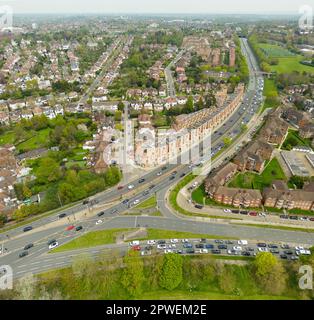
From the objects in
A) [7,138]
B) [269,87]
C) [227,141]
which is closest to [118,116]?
[7,138]

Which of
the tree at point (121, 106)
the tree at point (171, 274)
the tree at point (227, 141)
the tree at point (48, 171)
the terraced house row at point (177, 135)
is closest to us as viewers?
the tree at point (171, 274)

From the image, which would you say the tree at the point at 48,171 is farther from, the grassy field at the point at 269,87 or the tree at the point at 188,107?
the grassy field at the point at 269,87

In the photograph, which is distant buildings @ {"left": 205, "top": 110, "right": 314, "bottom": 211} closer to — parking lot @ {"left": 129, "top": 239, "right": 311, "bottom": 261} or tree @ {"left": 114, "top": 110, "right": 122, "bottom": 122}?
parking lot @ {"left": 129, "top": 239, "right": 311, "bottom": 261}

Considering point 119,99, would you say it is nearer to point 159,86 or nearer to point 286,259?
point 159,86

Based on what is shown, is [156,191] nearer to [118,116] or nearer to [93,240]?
[93,240]

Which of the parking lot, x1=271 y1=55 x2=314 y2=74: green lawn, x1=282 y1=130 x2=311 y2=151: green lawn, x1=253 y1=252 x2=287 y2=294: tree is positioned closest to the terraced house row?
x1=282 y1=130 x2=311 y2=151: green lawn

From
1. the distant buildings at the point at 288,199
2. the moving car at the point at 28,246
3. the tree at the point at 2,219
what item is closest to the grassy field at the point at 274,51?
the distant buildings at the point at 288,199

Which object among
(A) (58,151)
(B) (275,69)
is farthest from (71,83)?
(B) (275,69)
